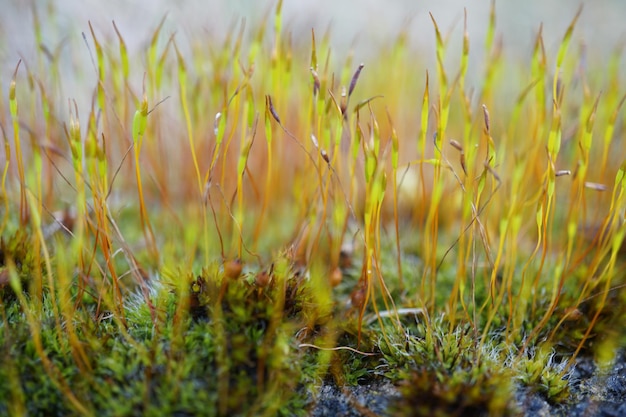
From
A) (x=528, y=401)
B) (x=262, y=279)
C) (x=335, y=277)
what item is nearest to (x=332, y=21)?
(x=335, y=277)

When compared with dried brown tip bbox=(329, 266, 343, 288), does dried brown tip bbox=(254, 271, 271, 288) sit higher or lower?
higher

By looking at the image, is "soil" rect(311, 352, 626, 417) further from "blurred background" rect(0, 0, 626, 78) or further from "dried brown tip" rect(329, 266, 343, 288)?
"blurred background" rect(0, 0, 626, 78)

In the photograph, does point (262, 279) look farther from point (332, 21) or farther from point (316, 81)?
point (332, 21)

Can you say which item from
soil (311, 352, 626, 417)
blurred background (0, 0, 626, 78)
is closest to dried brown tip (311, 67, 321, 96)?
blurred background (0, 0, 626, 78)

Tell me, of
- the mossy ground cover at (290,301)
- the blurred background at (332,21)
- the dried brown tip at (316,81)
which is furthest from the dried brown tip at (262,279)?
the blurred background at (332,21)

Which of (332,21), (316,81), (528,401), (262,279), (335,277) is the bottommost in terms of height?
(528,401)

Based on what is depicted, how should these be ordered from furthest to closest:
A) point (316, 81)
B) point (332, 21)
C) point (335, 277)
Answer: point (332, 21)
point (335, 277)
point (316, 81)

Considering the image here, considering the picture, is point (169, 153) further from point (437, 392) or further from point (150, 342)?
point (437, 392)

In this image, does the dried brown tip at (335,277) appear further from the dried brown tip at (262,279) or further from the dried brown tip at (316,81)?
the dried brown tip at (316,81)

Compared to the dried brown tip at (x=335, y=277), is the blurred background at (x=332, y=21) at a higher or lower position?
higher

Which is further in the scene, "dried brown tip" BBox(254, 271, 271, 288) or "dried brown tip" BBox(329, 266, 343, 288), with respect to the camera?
"dried brown tip" BBox(329, 266, 343, 288)

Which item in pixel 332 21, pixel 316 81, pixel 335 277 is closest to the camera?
pixel 316 81
